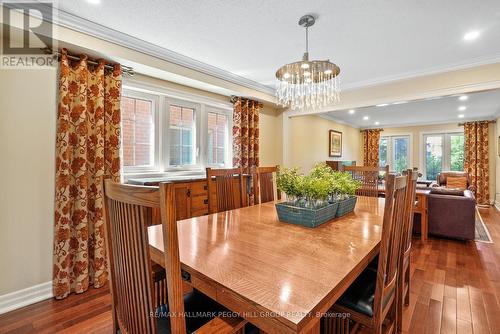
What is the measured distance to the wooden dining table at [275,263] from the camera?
72 centimetres

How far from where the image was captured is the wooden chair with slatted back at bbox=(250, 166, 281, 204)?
2346 mm

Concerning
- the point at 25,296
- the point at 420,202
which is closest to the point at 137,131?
the point at 25,296

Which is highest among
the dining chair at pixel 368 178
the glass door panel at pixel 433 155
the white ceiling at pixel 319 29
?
the white ceiling at pixel 319 29

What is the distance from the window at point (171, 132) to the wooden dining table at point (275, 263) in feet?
5.63

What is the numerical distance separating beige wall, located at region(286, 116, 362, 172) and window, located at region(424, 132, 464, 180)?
8.69 feet

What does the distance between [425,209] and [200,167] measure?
10.5 ft

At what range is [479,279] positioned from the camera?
90.5 inches

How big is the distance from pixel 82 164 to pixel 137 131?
2.79 ft

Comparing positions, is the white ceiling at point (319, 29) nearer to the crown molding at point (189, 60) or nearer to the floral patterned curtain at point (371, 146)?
the crown molding at point (189, 60)

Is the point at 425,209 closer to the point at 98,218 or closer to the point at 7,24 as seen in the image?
the point at 98,218

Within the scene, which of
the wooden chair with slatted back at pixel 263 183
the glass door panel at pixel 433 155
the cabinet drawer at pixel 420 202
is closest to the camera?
the wooden chair with slatted back at pixel 263 183

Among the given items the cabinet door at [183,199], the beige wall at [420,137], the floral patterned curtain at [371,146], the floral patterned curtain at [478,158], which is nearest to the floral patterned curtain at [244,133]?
the cabinet door at [183,199]

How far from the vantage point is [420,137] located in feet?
24.4

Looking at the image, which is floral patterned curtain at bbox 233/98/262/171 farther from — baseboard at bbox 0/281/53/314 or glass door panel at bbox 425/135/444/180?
glass door panel at bbox 425/135/444/180
